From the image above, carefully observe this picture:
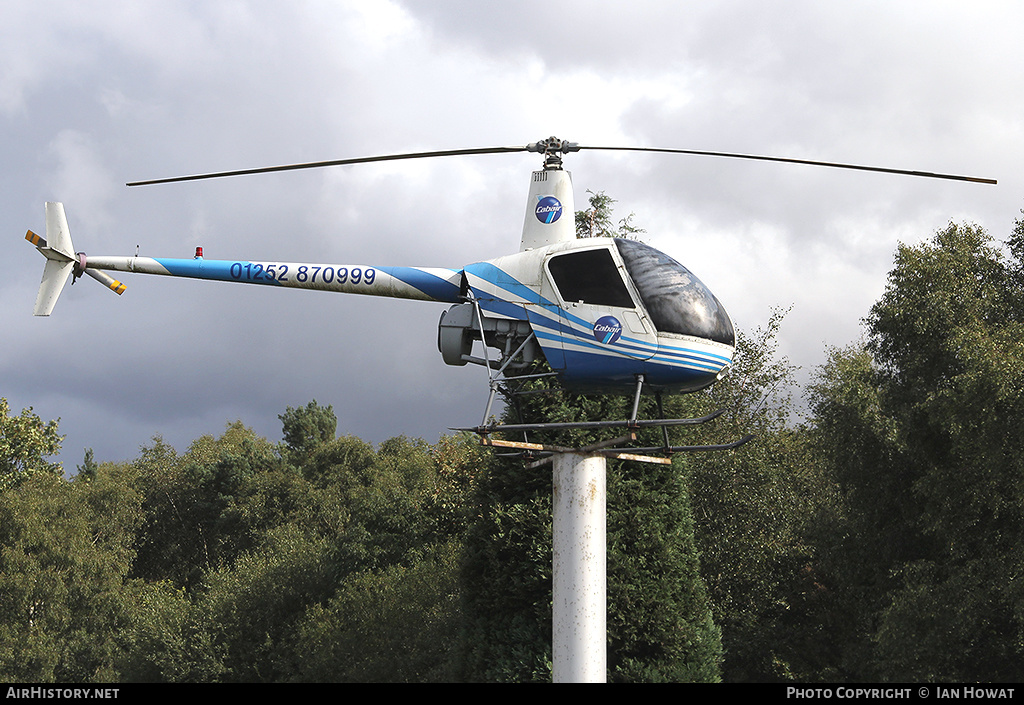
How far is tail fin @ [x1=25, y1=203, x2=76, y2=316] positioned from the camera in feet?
64.2

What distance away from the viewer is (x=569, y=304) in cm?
1327

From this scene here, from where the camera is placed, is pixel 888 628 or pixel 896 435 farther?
pixel 896 435

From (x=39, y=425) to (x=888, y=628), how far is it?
35932 mm

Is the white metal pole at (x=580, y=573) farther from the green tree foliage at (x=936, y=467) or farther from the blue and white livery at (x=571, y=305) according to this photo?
the green tree foliage at (x=936, y=467)

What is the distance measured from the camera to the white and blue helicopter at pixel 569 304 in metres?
12.9

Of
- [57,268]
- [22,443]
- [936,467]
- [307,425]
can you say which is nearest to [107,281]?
[57,268]

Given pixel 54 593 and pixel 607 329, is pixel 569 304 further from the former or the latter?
pixel 54 593

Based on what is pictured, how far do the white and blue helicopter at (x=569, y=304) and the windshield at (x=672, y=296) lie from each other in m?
0.01

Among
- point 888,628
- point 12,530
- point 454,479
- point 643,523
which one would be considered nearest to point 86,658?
point 12,530

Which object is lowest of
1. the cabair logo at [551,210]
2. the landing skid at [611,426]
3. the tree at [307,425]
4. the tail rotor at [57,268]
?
the landing skid at [611,426]

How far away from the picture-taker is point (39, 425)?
144 feet

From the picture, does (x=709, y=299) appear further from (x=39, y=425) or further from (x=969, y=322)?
(x=39, y=425)

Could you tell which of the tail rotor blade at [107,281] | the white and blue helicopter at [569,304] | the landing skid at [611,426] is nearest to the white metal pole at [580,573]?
the landing skid at [611,426]

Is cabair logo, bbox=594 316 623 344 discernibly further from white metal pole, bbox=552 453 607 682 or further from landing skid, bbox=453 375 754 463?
white metal pole, bbox=552 453 607 682
